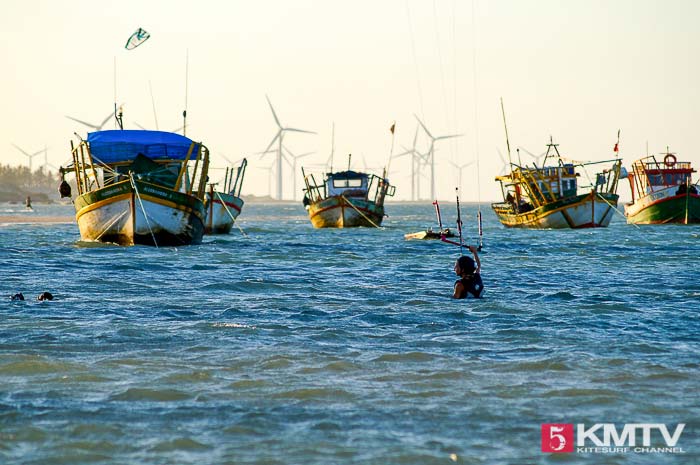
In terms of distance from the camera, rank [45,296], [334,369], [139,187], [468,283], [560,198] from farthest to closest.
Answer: [560,198]
[139,187]
[468,283]
[45,296]
[334,369]

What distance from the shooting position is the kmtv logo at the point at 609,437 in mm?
7562

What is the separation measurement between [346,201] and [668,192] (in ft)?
68.3

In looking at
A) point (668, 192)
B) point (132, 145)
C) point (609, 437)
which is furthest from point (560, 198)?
point (609, 437)

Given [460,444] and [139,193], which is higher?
[139,193]

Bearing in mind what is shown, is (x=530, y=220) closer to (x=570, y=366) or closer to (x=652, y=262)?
(x=652, y=262)

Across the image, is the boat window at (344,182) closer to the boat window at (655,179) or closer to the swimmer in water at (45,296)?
the boat window at (655,179)

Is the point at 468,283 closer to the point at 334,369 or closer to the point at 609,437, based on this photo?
the point at 334,369

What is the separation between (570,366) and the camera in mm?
10703

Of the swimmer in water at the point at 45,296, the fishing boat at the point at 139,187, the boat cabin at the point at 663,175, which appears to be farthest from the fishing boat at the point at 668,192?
the swimmer in water at the point at 45,296

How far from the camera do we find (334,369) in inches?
416

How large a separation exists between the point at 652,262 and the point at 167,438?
23715mm

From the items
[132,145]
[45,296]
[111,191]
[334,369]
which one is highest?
[132,145]


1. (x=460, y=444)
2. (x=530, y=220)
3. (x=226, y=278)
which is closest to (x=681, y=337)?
(x=460, y=444)

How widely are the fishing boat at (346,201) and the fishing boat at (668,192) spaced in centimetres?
1666
